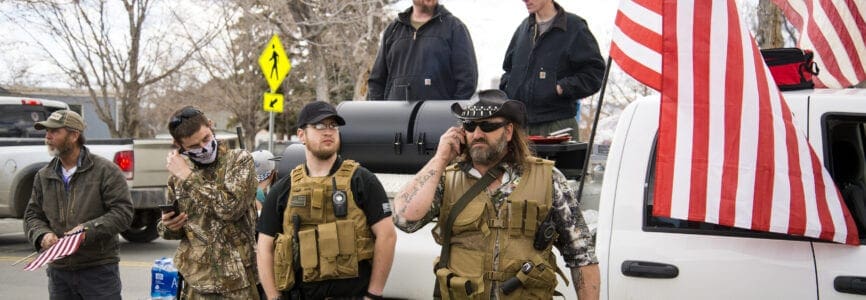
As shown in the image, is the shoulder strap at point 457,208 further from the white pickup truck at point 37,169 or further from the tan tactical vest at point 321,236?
the white pickup truck at point 37,169

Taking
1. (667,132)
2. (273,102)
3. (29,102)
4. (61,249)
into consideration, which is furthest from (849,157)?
(29,102)

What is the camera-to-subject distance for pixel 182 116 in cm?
385

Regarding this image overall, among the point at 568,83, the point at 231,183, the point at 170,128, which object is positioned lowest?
the point at 231,183

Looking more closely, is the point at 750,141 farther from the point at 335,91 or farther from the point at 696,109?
the point at 335,91

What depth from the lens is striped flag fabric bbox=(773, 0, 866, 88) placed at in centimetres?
473

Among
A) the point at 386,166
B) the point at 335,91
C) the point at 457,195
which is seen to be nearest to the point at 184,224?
the point at 386,166

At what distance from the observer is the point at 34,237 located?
4.52 metres

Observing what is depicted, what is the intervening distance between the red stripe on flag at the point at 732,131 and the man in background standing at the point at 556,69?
5.12ft

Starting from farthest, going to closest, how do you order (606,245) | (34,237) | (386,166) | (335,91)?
1. (335,91)
2. (34,237)
3. (386,166)
4. (606,245)

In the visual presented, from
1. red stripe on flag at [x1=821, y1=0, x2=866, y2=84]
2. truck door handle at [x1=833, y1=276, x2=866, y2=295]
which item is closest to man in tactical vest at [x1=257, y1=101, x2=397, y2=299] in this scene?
truck door handle at [x1=833, y1=276, x2=866, y2=295]

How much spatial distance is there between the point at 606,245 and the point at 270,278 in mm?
1458

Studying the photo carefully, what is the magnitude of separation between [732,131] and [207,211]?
2.45m

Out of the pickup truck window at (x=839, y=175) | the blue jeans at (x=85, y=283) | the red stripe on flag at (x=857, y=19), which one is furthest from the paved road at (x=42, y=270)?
the red stripe on flag at (x=857, y=19)

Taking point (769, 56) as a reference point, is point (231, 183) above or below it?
below
